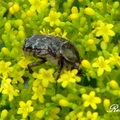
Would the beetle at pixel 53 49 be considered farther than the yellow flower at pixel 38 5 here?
No

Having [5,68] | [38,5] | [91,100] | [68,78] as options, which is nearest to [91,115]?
[91,100]

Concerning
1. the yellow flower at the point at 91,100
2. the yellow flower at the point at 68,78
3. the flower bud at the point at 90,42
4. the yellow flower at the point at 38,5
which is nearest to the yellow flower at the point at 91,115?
the yellow flower at the point at 91,100

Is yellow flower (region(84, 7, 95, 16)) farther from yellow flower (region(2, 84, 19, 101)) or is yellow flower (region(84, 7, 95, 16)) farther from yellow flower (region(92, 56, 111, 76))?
yellow flower (region(2, 84, 19, 101))

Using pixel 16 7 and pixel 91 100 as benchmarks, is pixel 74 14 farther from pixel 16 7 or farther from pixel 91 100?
pixel 91 100

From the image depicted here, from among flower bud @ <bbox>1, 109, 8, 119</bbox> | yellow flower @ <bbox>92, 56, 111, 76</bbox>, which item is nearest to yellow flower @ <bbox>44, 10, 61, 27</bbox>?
yellow flower @ <bbox>92, 56, 111, 76</bbox>

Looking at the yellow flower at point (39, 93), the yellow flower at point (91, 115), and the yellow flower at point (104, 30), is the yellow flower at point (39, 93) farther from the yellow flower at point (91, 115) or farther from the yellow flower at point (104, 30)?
the yellow flower at point (104, 30)

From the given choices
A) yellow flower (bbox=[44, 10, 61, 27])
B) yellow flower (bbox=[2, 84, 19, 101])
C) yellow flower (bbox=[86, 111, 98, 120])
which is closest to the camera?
yellow flower (bbox=[86, 111, 98, 120])
